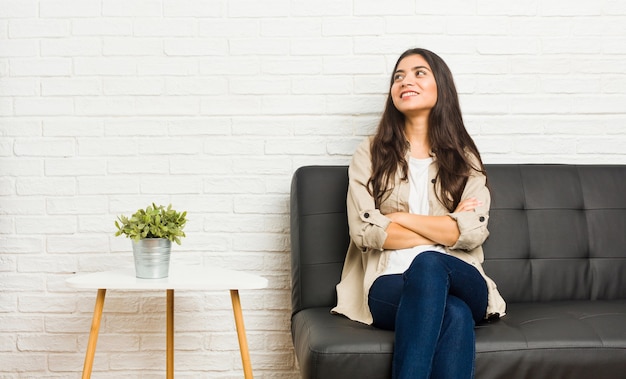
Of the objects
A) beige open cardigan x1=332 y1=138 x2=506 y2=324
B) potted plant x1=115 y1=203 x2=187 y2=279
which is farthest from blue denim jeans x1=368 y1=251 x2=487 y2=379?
potted plant x1=115 y1=203 x2=187 y2=279

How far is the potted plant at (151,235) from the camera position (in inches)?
79.4

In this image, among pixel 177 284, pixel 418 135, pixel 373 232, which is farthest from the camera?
pixel 418 135

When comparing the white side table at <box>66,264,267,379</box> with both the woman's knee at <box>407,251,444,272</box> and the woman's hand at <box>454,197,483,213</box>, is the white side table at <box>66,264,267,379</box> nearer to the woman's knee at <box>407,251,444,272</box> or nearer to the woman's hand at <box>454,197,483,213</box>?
the woman's knee at <box>407,251,444,272</box>

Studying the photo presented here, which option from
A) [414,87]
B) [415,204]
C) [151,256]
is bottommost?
[151,256]

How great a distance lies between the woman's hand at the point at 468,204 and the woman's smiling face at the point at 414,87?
14.2 inches

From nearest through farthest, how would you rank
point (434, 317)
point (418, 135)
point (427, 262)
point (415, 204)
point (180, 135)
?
point (434, 317)
point (427, 262)
point (415, 204)
point (418, 135)
point (180, 135)

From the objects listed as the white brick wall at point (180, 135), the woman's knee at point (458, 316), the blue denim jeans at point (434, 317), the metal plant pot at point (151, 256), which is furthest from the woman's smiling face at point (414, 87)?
the metal plant pot at point (151, 256)

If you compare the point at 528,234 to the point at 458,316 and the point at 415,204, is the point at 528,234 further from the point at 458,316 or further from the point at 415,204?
the point at 458,316

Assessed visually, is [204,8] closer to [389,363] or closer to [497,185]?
[497,185]

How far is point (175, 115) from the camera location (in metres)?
2.58

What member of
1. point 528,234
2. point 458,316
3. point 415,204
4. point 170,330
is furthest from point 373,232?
point 170,330

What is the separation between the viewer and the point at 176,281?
6.56 ft

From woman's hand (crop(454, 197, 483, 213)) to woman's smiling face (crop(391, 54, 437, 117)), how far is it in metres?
0.36

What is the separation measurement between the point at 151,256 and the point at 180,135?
2.25 feet
